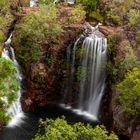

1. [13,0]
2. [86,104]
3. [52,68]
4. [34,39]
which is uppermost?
[13,0]

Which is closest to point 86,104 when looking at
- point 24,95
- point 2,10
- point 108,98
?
point 108,98

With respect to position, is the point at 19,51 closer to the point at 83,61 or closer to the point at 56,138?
the point at 83,61

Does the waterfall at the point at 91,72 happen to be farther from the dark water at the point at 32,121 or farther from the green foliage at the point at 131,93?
the green foliage at the point at 131,93

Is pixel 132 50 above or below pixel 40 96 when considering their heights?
above

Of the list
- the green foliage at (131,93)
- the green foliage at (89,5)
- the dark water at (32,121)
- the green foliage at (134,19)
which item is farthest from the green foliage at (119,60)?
the green foliage at (89,5)

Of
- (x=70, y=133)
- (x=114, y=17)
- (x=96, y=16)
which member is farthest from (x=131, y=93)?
(x=96, y=16)

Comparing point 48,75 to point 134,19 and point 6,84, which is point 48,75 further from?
point 6,84
